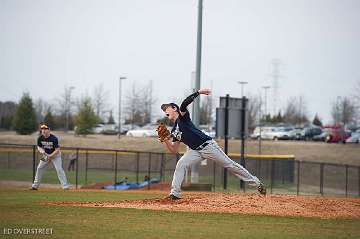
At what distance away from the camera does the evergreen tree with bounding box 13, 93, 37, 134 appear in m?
70.5

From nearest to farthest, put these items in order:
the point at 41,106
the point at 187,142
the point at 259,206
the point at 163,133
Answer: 1. the point at 259,206
2. the point at 187,142
3. the point at 163,133
4. the point at 41,106

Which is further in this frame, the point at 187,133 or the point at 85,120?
the point at 85,120

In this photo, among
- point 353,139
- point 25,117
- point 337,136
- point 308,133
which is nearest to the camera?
point 353,139

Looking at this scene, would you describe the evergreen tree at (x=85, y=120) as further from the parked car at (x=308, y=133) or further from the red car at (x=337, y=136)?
the red car at (x=337, y=136)

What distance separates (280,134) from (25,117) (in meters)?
27.4

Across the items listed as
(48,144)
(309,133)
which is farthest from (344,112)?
(48,144)

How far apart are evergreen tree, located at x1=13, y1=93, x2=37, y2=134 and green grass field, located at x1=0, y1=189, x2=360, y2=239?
59635 millimetres

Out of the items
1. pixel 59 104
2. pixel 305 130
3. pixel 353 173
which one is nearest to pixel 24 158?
pixel 353 173

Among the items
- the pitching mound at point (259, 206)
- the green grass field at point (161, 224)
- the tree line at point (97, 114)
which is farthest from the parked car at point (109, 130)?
the green grass field at point (161, 224)

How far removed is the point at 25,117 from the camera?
71750 millimetres

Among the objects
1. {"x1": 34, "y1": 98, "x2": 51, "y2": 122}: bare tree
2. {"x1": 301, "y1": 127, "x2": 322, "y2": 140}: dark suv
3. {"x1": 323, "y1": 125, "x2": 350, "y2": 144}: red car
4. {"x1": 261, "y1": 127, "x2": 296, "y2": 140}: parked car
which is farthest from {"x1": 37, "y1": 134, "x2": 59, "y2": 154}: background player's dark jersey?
{"x1": 34, "y1": 98, "x2": 51, "y2": 122}: bare tree

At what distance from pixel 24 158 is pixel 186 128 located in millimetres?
36444

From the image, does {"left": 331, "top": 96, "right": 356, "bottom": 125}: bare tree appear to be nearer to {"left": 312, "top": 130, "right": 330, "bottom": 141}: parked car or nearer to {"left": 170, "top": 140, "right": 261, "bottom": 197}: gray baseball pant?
{"left": 312, "top": 130, "right": 330, "bottom": 141}: parked car

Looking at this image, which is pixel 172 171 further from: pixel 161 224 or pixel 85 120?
pixel 85 120
